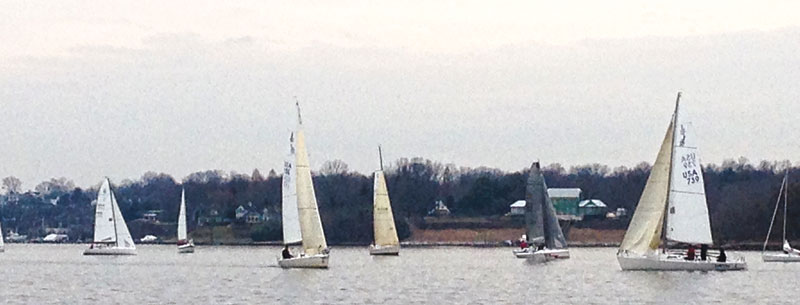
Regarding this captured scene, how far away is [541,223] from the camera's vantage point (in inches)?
3095

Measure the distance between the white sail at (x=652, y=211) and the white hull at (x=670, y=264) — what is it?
0.97 ft

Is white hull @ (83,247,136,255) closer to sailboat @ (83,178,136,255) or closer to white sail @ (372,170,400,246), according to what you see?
sailboat @ (83,178,136,255)

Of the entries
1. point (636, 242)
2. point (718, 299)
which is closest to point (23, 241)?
point (636, 242)

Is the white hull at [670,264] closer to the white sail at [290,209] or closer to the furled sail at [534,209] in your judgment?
the white sail at [290,209]

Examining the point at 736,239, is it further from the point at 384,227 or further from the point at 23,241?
the point at 23,241

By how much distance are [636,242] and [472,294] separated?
12.4m

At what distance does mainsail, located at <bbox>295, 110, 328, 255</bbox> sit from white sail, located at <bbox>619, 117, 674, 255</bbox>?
11177 mm

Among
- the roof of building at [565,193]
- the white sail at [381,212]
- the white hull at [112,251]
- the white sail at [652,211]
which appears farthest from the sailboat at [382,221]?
the roof of building at [565,193]

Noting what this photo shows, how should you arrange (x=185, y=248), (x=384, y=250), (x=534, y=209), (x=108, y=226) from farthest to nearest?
1. (x=185, y=248)
2. (x=108, y=226)
3. (x=384, y=250)
4. (x=534, y=209)

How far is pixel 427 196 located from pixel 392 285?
9404cm

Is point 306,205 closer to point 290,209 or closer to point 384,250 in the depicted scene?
point 290,209

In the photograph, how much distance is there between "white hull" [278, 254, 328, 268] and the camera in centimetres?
5744

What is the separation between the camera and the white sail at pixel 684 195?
55.0 m

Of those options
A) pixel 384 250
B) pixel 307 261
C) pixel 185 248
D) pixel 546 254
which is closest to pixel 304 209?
pixel 307 261
